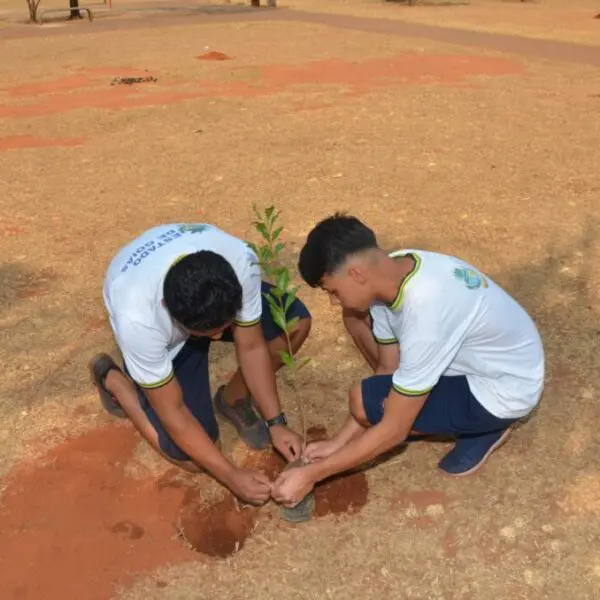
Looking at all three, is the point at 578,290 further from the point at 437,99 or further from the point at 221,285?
the point at 437,99

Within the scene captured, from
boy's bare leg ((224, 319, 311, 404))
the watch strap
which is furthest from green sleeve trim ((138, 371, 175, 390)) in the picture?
boy's bare leg ((224, 319, 311, 404))

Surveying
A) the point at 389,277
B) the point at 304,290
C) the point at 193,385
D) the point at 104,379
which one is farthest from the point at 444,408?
the point at 304,290

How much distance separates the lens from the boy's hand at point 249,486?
272 centimetres

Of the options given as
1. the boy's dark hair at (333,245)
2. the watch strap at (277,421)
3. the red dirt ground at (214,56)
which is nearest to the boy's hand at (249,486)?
the watch strap at (277,421)

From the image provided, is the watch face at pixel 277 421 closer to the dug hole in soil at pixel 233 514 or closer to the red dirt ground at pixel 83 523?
the dug hole in soil at pixel 233 514

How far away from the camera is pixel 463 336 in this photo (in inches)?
96.5

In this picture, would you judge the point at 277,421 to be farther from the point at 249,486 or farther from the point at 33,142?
the point at 33,142

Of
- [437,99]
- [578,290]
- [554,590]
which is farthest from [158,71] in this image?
[554,590]

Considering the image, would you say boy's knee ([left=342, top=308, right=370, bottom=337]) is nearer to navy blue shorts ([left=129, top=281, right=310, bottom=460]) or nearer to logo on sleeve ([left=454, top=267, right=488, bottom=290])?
navy blue shorts ([left=129, top=281, right=310, bottom=460])

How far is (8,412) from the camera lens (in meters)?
3.63

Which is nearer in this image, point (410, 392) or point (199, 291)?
point (199, 291)

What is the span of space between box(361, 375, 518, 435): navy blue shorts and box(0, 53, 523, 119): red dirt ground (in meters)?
7.79

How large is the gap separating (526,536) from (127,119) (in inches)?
301

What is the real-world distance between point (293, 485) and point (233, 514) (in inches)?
17.7
